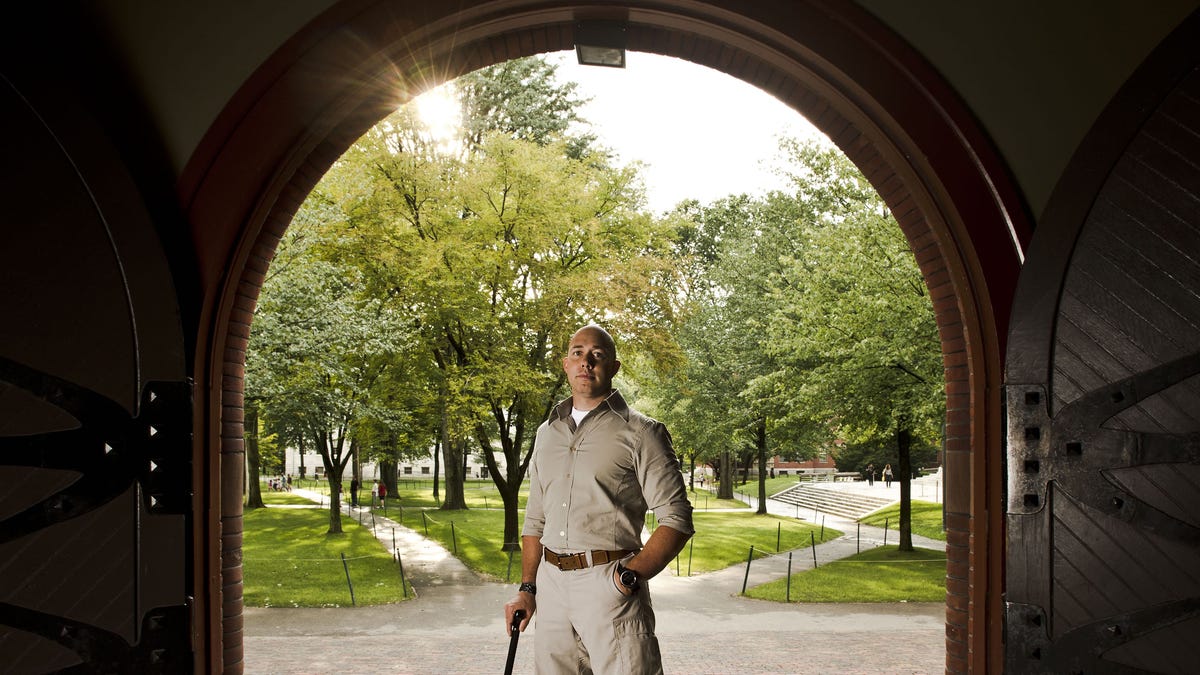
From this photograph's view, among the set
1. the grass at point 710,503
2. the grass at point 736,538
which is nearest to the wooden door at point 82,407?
the grass at point 736,538

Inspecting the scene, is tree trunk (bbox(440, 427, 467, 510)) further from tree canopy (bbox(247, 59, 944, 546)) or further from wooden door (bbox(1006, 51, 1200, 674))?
wooden door (bbox(1006, 51, 1200, 674))

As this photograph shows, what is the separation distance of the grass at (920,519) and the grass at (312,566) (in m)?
13.6

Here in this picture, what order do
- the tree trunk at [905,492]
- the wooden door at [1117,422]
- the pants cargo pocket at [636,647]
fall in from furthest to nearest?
the tree trunk at [905,492] → the pants cargo pocket at [636,647] → the wooden door at [1117,422]

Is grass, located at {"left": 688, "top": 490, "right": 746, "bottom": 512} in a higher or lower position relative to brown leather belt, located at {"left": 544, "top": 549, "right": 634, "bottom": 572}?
lower

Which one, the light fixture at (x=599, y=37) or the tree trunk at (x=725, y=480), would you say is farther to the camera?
the tree trunk at (x=725, y=480)

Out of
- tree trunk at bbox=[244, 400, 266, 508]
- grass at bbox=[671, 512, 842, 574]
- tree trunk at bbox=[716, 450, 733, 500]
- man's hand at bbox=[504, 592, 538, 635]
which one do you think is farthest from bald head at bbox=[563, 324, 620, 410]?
tree trunk at bbox=[716, 450, 733, 500]

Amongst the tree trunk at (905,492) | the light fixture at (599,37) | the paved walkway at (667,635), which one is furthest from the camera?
the tree trunk at (905,492)

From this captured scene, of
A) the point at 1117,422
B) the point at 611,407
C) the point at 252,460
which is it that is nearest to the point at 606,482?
the point at 611,407

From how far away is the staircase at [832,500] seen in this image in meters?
29.4

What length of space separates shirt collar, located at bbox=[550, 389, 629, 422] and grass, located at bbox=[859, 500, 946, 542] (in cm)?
1995

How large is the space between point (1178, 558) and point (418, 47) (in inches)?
145

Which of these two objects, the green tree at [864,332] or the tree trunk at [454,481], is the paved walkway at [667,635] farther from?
the tree trunk at [454,481]

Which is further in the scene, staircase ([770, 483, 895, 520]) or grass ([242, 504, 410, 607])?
staircase ([770, 483, 895, 520])

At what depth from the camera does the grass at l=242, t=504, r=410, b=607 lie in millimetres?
13750
